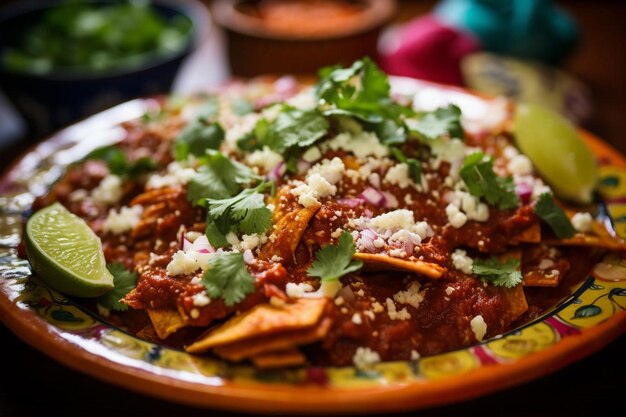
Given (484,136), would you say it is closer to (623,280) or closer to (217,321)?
(623,280)

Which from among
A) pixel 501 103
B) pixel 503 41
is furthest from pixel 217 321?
pixel 503 41

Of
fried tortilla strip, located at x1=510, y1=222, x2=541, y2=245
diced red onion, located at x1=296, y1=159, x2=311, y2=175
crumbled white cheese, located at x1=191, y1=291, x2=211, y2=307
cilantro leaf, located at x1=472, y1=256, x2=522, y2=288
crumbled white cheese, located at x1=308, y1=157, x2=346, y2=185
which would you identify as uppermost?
crumbled white cheese, located at x1=308, y1=157, x2=346, y2=185

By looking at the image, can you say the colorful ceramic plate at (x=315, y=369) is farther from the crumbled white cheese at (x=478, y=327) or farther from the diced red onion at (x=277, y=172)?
the diced red onion at (x=277, y=172)

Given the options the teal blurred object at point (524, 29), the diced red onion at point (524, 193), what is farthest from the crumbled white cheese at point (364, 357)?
the teal blurred object at point (524, 29)

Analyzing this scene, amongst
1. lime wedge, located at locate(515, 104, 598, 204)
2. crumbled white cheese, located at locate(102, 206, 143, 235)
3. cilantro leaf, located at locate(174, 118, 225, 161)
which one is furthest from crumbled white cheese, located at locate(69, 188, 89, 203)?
lime wedge, located at locate(515, 104, 598, 204)

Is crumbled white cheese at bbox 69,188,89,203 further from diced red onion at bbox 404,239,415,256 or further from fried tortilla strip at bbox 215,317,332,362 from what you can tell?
diced red onion at bbox 404,239,415,256
